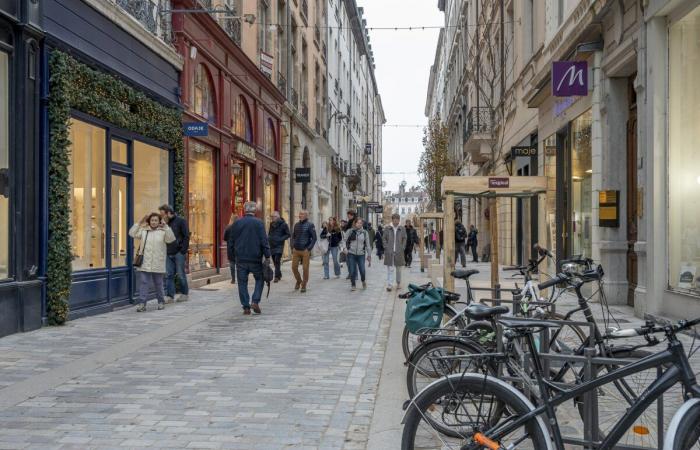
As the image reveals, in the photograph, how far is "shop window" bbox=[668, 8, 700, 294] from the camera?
29.9 ft

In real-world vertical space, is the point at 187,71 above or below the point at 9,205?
above

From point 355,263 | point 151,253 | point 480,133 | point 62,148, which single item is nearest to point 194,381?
point 62,148

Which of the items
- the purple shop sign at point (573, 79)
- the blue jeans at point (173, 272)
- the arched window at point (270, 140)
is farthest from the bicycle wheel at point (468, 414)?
the arched window at point (270, 140)

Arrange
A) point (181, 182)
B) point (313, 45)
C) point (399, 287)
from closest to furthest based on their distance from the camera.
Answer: point (181, 182) → point (399, 287) → point (313, 45)

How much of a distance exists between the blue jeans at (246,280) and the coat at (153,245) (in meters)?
1.59

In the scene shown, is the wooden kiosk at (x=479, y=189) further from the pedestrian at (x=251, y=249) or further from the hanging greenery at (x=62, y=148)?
the hanging greenery at (x=62, y=148)

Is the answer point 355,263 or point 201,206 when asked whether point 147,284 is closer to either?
point 355,263

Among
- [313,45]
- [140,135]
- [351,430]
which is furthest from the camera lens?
[313,45]

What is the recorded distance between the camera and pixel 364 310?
470 inches

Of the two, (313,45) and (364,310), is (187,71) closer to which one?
(364,310)

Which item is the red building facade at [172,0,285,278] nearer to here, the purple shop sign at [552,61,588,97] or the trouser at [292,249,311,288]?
the trouser at [292,249,311,288]

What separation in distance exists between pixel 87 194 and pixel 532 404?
9.73 metres

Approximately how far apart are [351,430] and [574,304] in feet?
26.5

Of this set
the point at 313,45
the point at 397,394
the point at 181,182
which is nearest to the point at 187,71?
the point at 181,182
